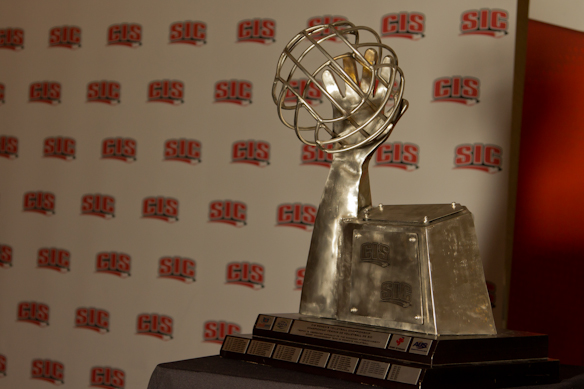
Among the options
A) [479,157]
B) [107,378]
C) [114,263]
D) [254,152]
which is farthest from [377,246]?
[107,378]

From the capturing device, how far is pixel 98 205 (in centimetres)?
237

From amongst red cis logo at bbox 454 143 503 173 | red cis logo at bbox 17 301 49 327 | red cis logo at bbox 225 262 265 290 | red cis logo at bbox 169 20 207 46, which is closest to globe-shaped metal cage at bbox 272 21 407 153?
red cis logo at bbox 454 143 503 173

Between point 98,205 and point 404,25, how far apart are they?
51.2 inches

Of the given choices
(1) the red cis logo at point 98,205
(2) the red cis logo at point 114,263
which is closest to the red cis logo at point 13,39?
(1) the red cis logo at point 98,205

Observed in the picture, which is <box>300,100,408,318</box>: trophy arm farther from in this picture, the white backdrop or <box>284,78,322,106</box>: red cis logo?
<box>284,78,322,106</box>: red cis logo

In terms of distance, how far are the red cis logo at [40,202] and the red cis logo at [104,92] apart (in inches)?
16.5

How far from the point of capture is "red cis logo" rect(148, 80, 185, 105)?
2248mm

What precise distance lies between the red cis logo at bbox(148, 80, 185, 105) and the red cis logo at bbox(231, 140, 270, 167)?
30 centimetres

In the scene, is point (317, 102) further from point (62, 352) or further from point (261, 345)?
point (62, 352)

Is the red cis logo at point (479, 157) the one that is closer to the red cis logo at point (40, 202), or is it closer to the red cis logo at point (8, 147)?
the red cis logo at point (40, 202)

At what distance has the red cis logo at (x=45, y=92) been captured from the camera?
8.07 ft

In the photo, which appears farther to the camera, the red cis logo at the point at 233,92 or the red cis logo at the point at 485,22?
the red cis logo at the point at 233,92

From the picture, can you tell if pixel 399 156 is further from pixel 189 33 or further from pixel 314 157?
pixel 189 33

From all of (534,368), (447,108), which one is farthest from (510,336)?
(447,108)
